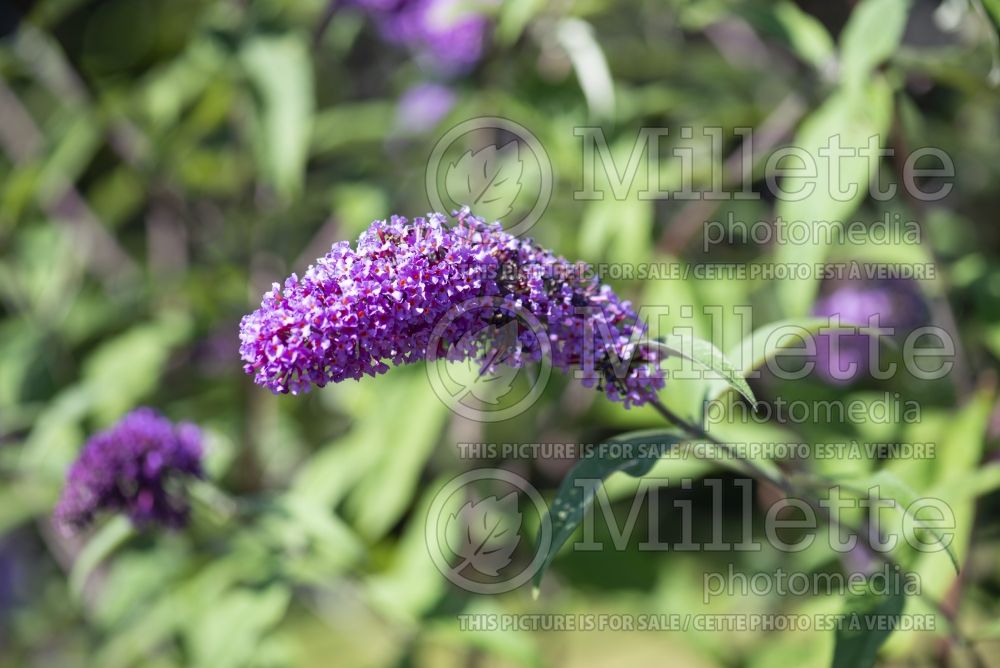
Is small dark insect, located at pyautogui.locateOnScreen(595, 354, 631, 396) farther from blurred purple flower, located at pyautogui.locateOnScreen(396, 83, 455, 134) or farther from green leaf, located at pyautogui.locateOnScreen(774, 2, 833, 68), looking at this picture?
blurred purple flower, located at pyautogui.locateOnScreen(396, 83, 455, 134)

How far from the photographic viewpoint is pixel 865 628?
4.55 feet

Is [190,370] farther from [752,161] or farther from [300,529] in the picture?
[752,161]

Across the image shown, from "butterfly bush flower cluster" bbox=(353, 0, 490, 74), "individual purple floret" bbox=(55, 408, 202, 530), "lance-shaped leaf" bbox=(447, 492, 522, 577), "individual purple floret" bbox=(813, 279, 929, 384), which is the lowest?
"individual purple floret" bbox=(55, 408, 202, 530)

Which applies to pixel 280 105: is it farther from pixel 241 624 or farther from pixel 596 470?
pixel 596 470

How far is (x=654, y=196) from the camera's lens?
2297 millimetres

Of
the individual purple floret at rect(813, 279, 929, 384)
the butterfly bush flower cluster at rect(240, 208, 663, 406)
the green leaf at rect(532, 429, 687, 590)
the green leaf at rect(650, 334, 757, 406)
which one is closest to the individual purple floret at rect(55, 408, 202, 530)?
the butterfly bush flower cluster at rect(240, 208, 663, 406)

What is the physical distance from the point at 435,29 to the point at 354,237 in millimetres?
586

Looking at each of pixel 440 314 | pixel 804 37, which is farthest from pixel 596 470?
pixel 804 37

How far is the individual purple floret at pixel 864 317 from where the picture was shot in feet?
7.85

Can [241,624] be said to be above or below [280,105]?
below

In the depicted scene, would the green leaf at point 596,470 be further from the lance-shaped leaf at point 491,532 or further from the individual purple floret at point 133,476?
the lance-shaped leaf at point 491,532

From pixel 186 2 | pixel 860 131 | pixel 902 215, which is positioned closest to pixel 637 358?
pixel 860 131

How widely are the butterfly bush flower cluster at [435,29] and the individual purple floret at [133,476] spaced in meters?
1.20

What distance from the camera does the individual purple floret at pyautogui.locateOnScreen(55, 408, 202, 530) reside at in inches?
69.1
